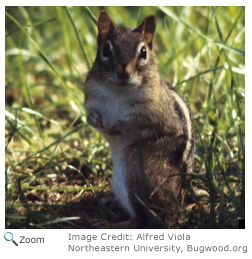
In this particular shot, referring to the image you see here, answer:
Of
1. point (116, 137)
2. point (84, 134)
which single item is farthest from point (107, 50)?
point (84, 134)

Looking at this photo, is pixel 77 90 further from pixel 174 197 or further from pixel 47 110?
pixel 174 197

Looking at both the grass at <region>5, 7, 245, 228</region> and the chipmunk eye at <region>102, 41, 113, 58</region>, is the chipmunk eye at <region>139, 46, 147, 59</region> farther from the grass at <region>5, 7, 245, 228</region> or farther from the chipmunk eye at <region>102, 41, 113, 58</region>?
the grass at <region>5, 7, 245, 228</region>

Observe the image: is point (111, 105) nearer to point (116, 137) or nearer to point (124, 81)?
point (116, 137)

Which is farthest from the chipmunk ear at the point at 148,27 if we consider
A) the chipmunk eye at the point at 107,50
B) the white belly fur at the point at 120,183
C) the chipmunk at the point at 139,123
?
the white belly fur at the point at 120,183

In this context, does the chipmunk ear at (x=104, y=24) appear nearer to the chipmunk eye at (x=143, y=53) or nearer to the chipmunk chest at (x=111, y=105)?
the chipmunk eye at (x=143, y=53)

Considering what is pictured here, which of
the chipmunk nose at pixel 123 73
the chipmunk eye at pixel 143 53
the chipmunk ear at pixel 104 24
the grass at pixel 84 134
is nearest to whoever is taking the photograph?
the chipmunk nose at pixel 123 73

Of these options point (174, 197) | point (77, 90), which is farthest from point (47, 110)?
point (174, 197)

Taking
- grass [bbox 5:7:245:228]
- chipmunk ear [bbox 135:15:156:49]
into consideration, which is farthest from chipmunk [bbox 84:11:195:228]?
grass [bbox 5:7:245:228]

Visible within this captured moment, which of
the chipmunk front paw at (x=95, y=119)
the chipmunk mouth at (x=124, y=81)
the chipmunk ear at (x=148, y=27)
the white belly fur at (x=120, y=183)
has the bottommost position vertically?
the white belly fur at (x=120, y=183)
